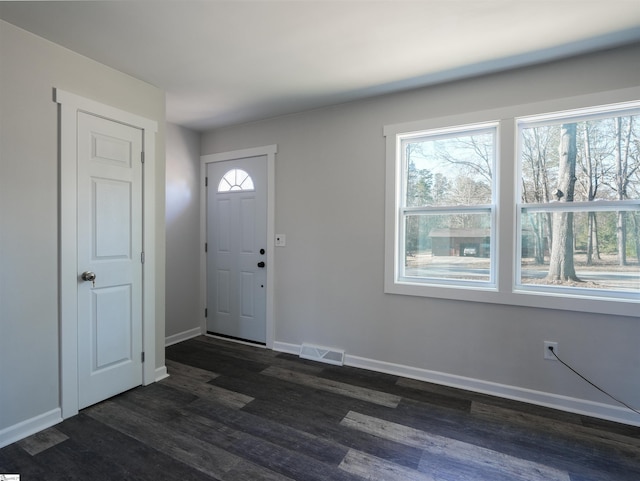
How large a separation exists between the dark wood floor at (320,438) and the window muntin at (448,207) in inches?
39.3

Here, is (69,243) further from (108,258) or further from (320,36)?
(320,36)

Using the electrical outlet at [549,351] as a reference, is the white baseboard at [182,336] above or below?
below

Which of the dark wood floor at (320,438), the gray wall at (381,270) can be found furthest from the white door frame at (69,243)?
the gray wall at (381,270)

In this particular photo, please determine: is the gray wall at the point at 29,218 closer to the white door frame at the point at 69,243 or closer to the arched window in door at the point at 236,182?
the white door frame at the point at 69,243

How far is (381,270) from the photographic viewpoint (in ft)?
9.83

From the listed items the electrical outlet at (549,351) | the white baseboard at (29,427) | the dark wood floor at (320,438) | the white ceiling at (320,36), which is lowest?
the dark wood floor at (320,438)

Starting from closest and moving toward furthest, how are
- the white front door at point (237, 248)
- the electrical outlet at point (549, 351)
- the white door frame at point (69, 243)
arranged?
the white door frame at point (69, 243) → the electrical outlet at point (549, 351) → the white front door at point (237, 248)

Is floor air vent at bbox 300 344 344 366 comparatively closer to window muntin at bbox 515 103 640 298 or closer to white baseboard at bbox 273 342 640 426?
white baseboard at bbox 273 342 640 426

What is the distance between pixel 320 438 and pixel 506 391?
1.55 metres

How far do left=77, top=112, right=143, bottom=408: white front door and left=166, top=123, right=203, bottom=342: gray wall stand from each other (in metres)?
1.06

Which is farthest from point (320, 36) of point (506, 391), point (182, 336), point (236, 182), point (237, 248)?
point (182, 336)

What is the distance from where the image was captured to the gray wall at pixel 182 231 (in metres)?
3.70

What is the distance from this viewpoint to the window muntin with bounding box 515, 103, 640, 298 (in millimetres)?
2264

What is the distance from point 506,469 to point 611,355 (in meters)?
1.20
